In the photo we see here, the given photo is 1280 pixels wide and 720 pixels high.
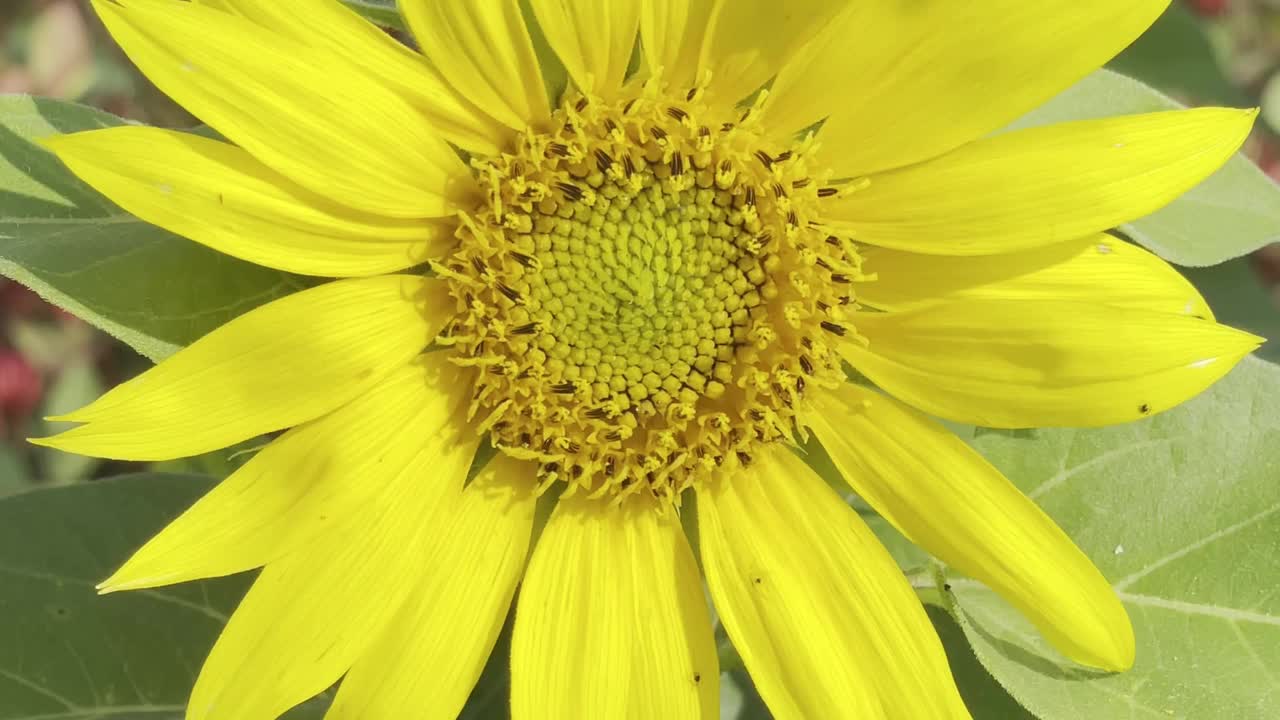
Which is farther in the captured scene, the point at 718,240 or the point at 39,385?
the point at 39,385

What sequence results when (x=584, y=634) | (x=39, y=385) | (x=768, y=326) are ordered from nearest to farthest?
(x=584, y=634) → (x=768, y=326) → (x=39, y=385)

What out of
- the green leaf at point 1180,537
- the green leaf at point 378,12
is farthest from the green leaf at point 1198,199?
the green leaf at point 378,12

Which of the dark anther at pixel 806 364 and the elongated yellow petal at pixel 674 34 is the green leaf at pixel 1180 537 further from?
the elongated yellow petal at pixel 674 34

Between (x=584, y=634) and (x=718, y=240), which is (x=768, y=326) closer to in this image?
(x=718, y=240)

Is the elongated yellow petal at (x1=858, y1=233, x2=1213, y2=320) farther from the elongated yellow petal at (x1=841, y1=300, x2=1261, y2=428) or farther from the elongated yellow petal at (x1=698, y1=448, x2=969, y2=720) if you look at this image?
the elongated yellow petal at (x1=698, y1=448, x2=969, y2=720)

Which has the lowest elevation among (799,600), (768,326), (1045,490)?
(799,600)

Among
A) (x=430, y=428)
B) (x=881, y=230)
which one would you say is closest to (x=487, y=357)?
(x=430, y=428)

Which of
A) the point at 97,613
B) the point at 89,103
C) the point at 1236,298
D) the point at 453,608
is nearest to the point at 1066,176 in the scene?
the point at 453,608
